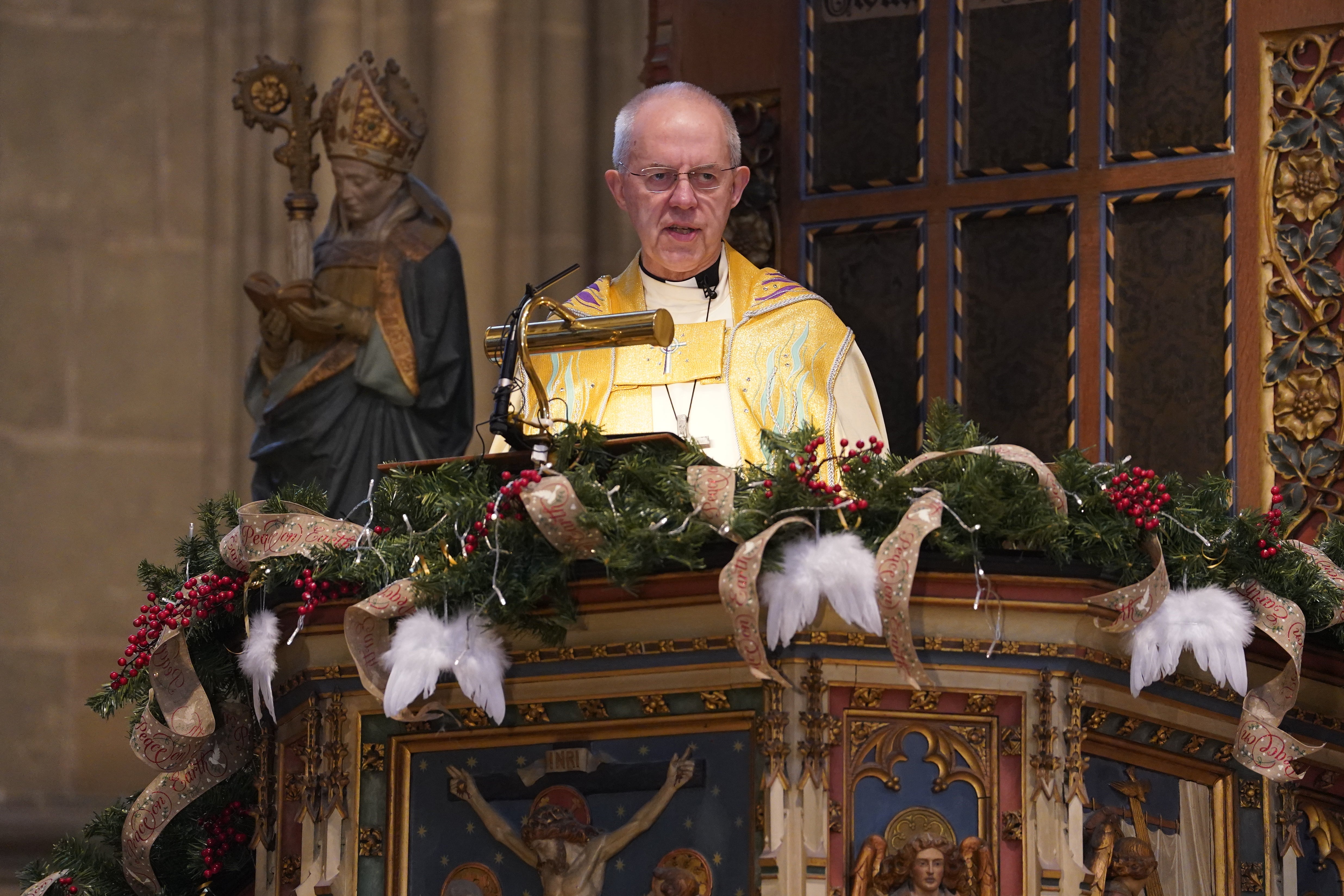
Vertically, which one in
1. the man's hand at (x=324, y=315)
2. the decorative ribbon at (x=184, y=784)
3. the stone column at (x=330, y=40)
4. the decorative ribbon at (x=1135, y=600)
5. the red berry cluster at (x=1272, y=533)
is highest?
the stone column at (x=330, y=40)

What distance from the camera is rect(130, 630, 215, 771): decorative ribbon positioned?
12.3ft

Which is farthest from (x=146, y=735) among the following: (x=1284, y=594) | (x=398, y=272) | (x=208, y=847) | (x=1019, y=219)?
(x=1019, y=219)

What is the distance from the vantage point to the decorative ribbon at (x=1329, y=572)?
143 inches

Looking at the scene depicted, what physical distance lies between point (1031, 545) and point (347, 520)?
3.87 feet

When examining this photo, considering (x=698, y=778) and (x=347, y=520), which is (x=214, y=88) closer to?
(x=347, y=520)

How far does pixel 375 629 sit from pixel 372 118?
3085mm

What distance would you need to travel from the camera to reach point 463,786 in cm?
345

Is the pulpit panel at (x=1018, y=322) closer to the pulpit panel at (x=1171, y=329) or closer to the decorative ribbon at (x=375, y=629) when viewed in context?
the pulpit panel at (x=1171, y=329)

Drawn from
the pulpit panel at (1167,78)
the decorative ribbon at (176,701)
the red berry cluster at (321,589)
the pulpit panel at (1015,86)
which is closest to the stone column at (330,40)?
the pulpit panel at (1015,86)

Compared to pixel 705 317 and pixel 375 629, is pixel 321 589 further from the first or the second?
pixel 705 317

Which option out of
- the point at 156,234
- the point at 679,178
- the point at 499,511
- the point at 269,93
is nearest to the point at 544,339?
the point at 499,511

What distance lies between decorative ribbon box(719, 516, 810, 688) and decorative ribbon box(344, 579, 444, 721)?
513 millimetres

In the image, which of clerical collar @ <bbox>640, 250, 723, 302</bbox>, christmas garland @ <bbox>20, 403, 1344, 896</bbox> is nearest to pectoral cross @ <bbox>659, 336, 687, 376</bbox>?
clerical collar @ <bbox>640, 250, 723, 302</bbox>

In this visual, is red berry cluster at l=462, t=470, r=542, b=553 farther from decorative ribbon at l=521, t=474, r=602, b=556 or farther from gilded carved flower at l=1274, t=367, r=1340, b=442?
gilded carved flower at l=1274, t=367, r=1340, b=442
